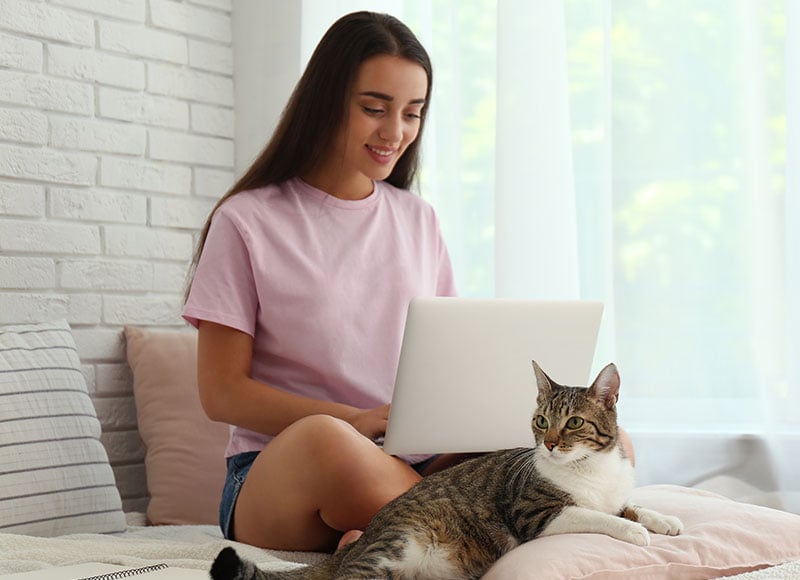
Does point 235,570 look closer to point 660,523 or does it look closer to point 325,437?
point 325,437

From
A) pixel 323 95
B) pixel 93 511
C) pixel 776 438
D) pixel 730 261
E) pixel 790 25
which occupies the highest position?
pixel 790 25

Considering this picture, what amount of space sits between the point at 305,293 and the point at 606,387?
0.77 metres

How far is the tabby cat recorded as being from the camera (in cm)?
147

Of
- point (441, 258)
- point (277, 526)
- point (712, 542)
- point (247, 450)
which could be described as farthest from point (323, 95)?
point (712, 542)

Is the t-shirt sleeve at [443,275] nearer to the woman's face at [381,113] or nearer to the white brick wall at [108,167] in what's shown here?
the woman's face at [381,113]

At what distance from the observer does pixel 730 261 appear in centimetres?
238

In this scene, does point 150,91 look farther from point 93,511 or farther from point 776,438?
point 776,438

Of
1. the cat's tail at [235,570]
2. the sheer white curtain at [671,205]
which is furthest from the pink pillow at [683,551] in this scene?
the sheer white curtain at [671,205]

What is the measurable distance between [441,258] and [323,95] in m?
0.50

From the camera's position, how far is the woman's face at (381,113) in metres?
2.14

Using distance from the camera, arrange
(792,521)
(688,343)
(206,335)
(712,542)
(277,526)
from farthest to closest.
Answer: (688,343)
(206,335)
(277,526)
(792,521)
(712,542)

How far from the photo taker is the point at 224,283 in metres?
2.07

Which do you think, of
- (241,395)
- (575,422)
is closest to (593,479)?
(575,422)

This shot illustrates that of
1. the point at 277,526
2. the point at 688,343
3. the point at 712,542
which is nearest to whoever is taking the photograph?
the point at 712,542
